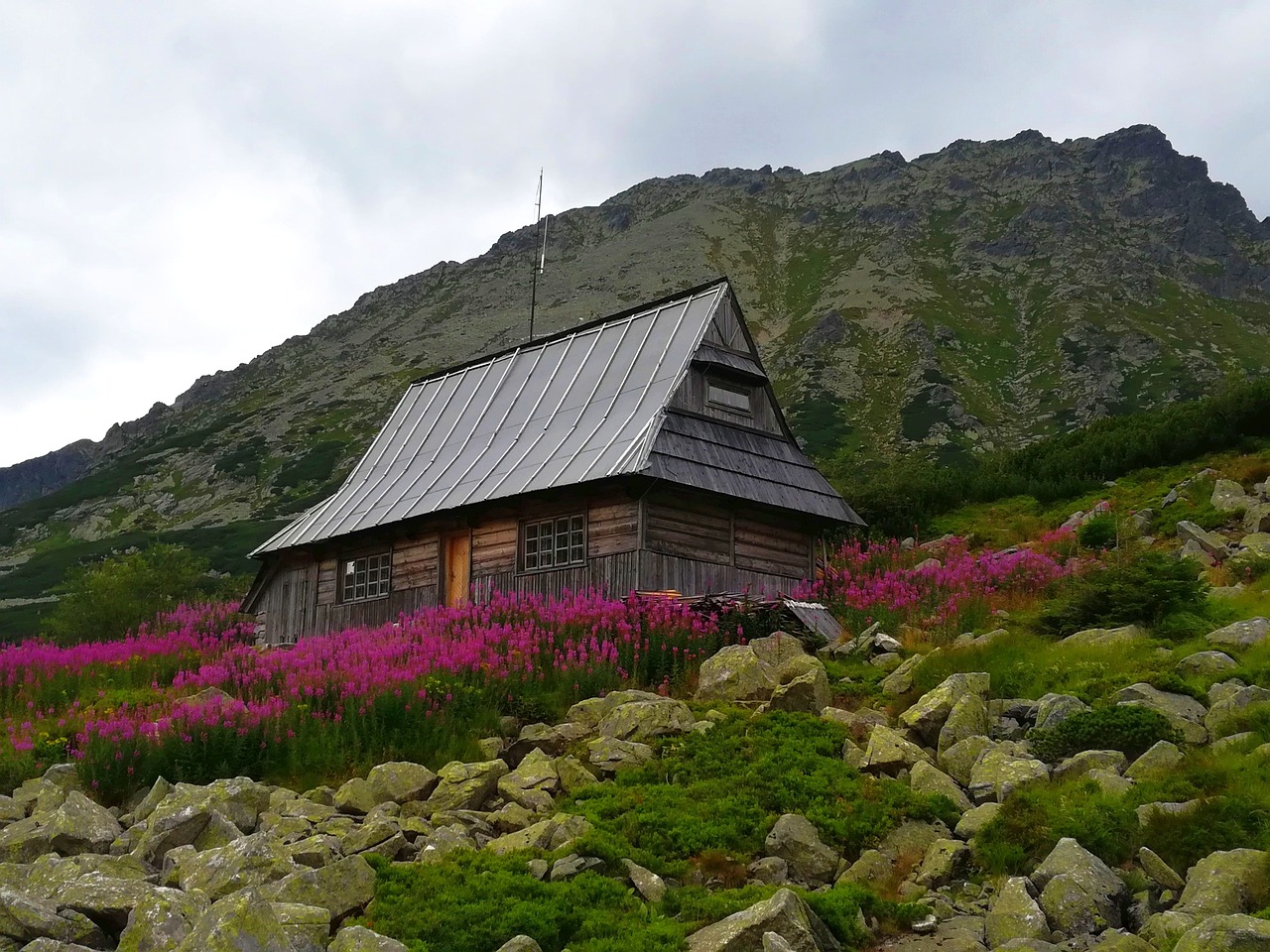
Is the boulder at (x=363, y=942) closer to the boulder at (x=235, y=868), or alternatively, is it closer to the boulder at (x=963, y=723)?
the boulder at (x=235, y=868)

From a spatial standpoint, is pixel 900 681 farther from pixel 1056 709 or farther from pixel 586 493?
pixel 586 493

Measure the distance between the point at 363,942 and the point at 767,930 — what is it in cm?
254

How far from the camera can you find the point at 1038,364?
373 feet

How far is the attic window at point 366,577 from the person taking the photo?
2359cm

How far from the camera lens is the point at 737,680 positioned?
40.7 ft

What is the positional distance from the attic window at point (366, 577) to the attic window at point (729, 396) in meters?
7.97

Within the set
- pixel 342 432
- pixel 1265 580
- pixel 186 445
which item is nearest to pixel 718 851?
pixel 1265 580

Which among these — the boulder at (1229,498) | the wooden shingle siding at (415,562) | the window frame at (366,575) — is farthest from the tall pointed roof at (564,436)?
the boulder at (1229,498)

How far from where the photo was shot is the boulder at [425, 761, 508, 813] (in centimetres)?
973

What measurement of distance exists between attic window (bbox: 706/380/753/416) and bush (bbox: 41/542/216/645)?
21697mm

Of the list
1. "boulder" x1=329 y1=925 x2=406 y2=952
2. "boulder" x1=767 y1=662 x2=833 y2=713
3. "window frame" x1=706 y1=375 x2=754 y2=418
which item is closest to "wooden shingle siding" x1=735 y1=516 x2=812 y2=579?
"window frame" x1=706 y1=375 x2=754 y2=418

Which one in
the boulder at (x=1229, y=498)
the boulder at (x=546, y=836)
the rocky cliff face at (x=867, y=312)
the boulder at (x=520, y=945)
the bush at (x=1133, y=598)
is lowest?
the boulder at (x=520, y=945)

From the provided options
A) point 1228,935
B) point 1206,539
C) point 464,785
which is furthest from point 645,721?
point 1206,539

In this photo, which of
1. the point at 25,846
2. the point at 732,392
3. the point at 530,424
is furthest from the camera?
the point at 530,424
